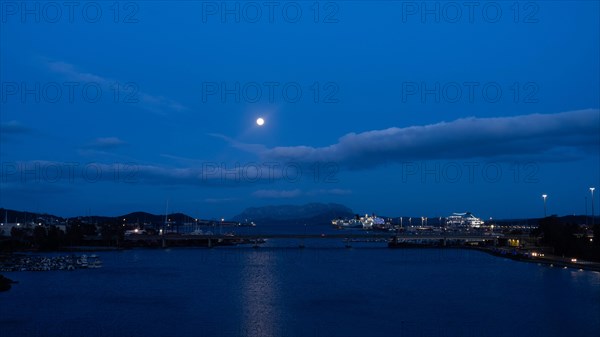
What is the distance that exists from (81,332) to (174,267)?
16.1 meters

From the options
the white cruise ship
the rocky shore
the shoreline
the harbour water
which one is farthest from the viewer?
the white cruise ship

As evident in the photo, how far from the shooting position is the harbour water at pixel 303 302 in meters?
13.6

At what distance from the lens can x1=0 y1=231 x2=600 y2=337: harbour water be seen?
13.6m

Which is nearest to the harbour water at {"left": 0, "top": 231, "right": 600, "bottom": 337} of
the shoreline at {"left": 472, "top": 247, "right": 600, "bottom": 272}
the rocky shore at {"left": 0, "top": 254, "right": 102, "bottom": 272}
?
the shoreline at {"left": 472, "top": 247, "right": 600, "bottom": 272}

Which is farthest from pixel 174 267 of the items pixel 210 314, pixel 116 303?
pixel 210 314

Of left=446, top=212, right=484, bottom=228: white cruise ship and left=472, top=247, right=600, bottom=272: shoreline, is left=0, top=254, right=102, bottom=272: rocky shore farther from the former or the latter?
left=446, top=212, right=484, bottom=228: white cruise ship

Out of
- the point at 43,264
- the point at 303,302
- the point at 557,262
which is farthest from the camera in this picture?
the point at 557,262

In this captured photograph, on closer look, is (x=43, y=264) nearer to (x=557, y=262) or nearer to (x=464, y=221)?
(x=557, y=262)

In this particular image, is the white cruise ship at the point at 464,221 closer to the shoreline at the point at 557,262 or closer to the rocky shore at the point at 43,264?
the shoreline at the point at 557,262

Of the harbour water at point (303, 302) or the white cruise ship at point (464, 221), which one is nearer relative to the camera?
the harbour water at point (303, 302)

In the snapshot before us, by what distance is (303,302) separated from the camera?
57.2 ft

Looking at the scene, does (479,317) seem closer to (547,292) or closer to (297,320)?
(297,320)

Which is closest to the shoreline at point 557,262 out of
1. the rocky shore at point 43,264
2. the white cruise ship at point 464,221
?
the rocky shore at point 43,264

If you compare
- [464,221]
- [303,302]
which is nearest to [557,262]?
[303,302]
